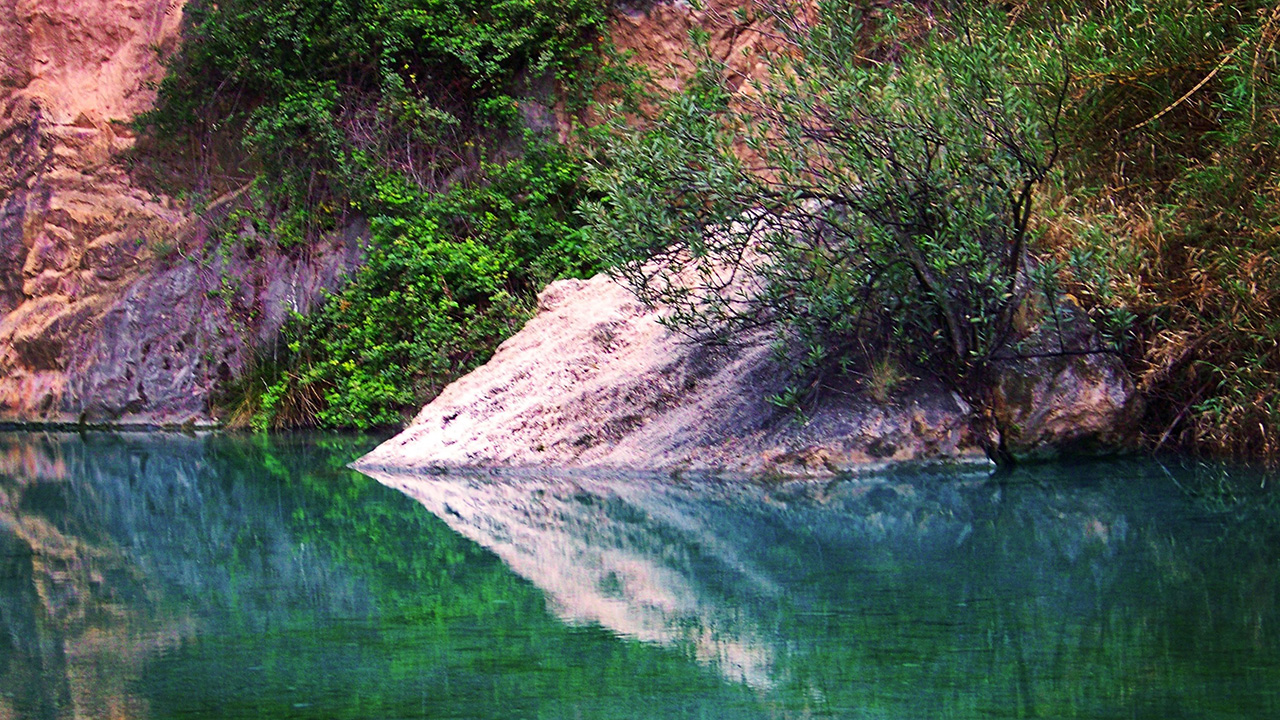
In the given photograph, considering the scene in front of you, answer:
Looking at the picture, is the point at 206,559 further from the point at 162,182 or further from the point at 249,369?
the point at 162,182

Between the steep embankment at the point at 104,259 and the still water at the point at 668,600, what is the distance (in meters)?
5.98

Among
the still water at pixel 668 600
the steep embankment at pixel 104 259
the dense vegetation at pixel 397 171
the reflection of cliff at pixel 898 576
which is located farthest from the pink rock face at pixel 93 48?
the reflection of cliff at pixel 898 576

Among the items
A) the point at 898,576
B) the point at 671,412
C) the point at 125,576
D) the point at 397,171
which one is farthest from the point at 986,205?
the point at 397,171

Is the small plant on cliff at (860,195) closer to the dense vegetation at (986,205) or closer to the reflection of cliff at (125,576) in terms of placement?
the dense vegetation at (986,205)

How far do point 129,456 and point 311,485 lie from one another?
11.9ft

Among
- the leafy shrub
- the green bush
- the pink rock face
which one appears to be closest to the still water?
the leafy shrub

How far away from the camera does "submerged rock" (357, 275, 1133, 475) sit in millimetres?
7746

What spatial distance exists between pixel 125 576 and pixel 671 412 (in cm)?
401

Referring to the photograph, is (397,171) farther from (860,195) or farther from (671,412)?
(860,195)

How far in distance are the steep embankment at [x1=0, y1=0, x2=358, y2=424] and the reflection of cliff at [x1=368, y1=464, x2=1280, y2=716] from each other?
6.90 meters

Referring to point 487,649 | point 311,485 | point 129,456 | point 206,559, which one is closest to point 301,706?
point 487,649

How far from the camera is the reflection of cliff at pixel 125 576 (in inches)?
145

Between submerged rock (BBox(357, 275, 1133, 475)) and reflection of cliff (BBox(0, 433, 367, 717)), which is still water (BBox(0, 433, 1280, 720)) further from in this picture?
submerged rock (BBox(357, 275, 1133, 475))

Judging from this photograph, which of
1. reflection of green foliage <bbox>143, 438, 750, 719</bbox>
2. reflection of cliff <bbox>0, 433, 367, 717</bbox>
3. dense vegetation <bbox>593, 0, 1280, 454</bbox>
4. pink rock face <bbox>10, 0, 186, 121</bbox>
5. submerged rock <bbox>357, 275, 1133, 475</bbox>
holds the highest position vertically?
pink rock face <bbox>10, 0, 186, 121</bbox>
